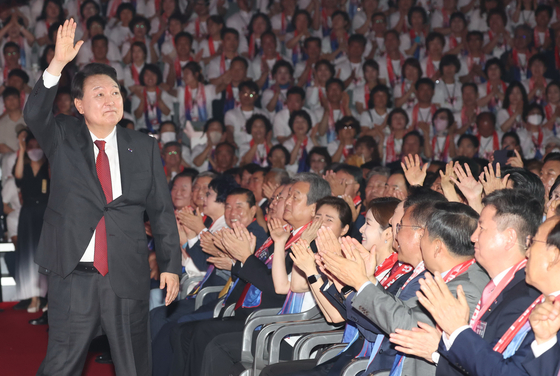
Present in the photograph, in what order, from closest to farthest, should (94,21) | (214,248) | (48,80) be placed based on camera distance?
(48,80) → (214,248) → (94,21)

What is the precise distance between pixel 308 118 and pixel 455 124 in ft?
6.14

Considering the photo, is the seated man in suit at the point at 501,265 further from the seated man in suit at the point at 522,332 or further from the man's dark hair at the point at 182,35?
the man's dark hair at the point at 182,35

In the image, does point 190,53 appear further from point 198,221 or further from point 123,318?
point 123,318

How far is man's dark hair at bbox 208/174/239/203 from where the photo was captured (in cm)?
466

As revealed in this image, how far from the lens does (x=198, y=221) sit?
446 cm

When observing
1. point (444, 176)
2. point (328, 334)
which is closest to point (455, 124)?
point (444, 176)

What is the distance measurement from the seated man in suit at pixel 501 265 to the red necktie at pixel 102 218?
1133 millimetres

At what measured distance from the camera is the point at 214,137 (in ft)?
23.7

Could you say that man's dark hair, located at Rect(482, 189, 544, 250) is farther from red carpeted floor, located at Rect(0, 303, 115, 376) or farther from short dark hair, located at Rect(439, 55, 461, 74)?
short dark hair, located at Rect(439, 55, 461, 74)

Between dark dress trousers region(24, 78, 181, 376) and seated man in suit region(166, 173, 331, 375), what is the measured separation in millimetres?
933

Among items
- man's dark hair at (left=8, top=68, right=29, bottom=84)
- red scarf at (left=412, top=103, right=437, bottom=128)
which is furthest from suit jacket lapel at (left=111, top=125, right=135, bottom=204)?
red scarf at (left=412, top=103, right=437, bottom=128)

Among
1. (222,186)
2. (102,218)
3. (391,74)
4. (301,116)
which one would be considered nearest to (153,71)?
(301,116)

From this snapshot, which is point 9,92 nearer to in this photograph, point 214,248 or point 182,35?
point 182,35

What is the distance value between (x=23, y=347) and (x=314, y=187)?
8.31 feet
